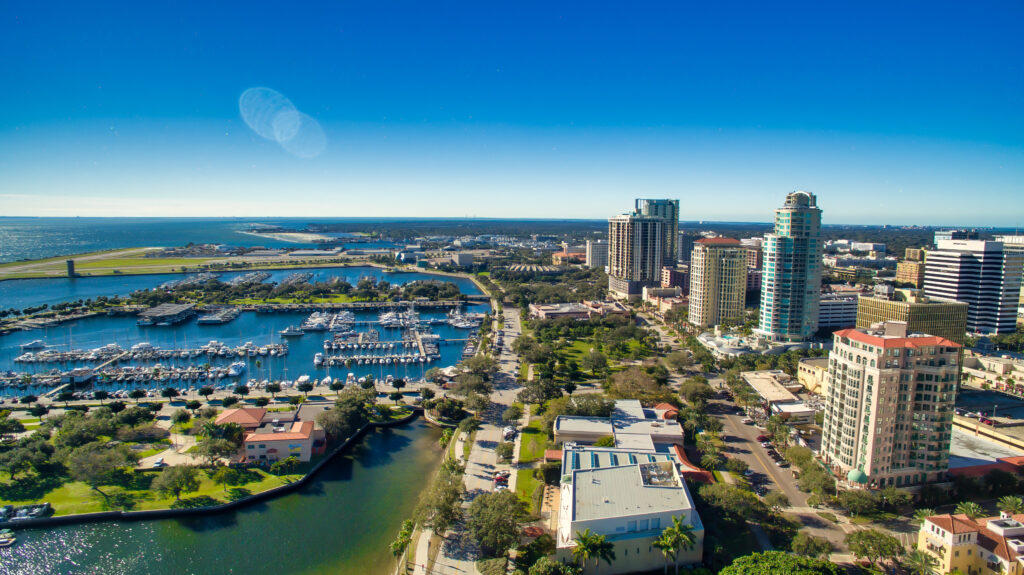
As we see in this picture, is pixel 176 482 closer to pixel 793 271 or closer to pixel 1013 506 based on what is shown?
pixel 1013 506

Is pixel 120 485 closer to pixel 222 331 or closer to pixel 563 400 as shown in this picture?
pixel 563 400

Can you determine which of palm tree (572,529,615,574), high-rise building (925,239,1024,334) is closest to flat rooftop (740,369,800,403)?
palm tree (572,529,615,574)

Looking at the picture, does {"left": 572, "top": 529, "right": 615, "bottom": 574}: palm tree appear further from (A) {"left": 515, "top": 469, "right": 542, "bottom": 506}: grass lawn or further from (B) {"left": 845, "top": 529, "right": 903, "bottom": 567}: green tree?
(B) {"left": 845, "top": 529, "right": 903, "bottom": 567}: green tree

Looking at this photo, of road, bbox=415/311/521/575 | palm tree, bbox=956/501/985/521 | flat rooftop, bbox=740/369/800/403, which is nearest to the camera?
road, bbox=415/311/521/575

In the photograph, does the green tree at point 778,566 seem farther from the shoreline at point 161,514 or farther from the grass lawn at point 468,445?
the shoreline at point 161,514

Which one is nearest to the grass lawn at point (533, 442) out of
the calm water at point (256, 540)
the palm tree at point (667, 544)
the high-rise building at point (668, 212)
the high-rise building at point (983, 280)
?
the calm water at point (256, 540)

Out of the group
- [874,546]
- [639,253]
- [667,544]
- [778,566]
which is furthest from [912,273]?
[667,544]

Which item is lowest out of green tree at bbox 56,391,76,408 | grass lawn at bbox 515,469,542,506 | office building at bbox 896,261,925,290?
grass lawn at bbox 515,469,542,506
